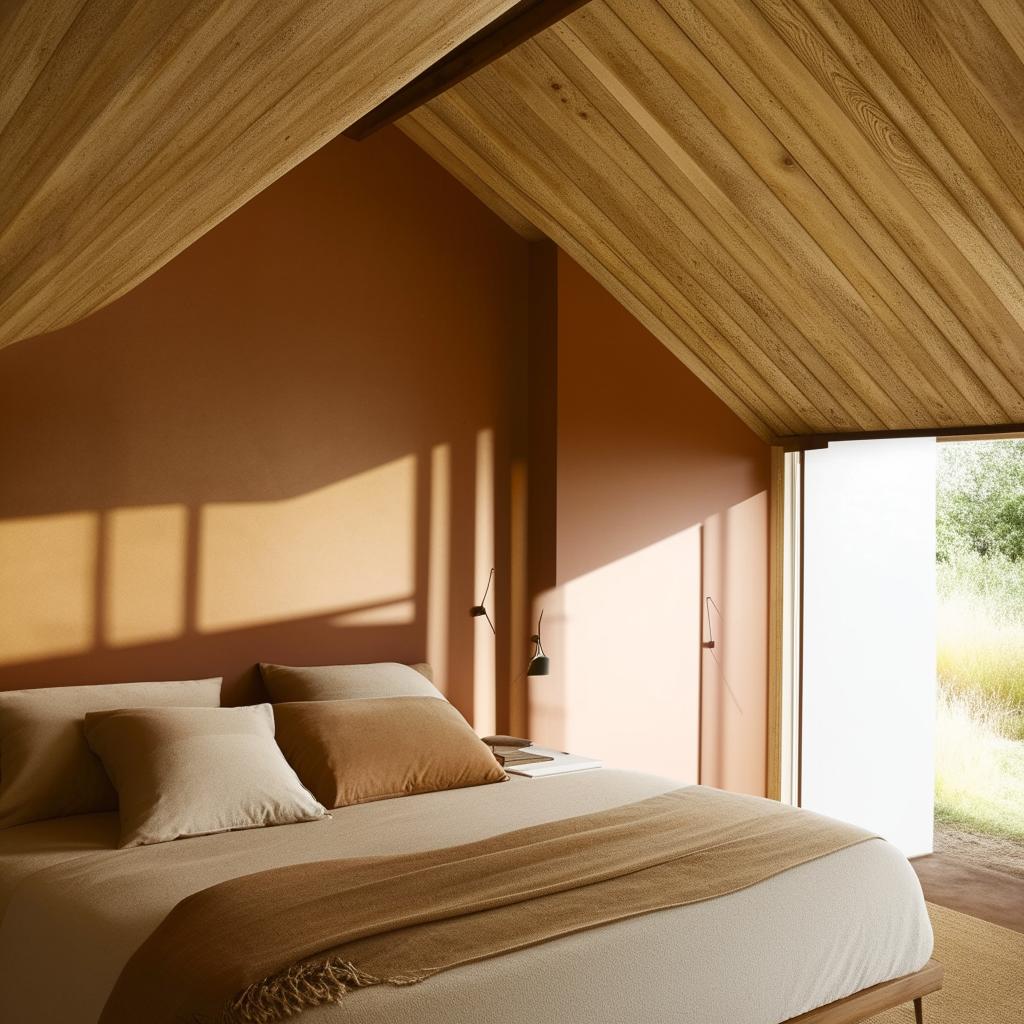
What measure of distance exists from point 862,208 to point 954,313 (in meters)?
0.59

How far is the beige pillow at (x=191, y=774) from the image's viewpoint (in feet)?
10.3

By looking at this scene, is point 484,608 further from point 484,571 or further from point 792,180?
point 792,180

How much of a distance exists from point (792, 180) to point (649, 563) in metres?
2.04

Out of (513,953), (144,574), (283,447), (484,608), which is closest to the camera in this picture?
(513,953)

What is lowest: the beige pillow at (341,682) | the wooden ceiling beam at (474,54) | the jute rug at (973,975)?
the jute rug at (973,975)

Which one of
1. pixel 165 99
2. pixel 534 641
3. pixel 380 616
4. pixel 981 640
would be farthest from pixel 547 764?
pixel 981 640

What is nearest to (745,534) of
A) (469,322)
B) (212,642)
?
(469,322)

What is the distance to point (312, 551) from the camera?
175 inches

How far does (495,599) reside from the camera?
16.4ft

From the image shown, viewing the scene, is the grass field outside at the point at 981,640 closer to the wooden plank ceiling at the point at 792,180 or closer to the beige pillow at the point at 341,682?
the wooden plank ceiling at the point at 792,180

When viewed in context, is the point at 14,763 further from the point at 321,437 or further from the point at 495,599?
the point at 495,599

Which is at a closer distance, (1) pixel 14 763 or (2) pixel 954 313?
(1) pixel 14 763

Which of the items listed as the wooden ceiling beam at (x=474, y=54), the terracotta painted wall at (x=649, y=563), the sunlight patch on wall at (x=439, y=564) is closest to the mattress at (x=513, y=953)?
the sunlight patch on wall at (x=439, y=564)

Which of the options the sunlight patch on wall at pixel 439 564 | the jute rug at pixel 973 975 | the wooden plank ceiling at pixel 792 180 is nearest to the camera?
the wooden plank ceiling at pixel 792 180
